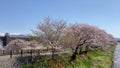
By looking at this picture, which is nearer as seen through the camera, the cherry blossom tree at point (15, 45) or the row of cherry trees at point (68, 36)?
the row of cherry trees at point (68, 36)

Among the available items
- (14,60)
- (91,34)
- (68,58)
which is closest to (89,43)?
(91,34)

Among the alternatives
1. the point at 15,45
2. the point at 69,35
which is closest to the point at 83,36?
the point at 69,35

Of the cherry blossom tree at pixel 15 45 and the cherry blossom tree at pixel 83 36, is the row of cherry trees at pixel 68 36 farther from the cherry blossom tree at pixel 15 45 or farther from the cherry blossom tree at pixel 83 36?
the cherry blossom tree at pixel 15 45

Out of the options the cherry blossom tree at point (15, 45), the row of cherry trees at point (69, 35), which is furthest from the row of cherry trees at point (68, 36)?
the cherry blossom tree at point (15, 45)

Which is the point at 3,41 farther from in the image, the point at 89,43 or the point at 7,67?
the point at 7,67

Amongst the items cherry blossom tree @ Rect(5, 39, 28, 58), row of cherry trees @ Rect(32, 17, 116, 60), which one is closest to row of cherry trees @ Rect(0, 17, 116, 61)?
row of cherry trees @ Rect(32, 17, 116, 60)

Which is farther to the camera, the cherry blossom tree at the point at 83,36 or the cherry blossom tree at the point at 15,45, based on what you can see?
the cherry blossom tree at the point at 15,45

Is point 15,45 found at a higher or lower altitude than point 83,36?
lower

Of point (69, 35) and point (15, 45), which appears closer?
point (69, 35)

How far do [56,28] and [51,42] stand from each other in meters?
2.82

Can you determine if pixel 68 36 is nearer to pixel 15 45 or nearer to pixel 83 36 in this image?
pixel 83 36

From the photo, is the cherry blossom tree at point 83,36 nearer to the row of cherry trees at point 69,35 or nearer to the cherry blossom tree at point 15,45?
the row of cherry trees at point 69,35

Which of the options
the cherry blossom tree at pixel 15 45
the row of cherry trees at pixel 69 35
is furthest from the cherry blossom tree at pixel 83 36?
the cherry blossom tree at pixel 15 45

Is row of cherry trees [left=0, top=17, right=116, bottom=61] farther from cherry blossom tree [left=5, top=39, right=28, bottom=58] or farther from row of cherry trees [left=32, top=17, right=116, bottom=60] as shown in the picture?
cherry blossom tree [left=5, top=39, right=28, bottom=58]
